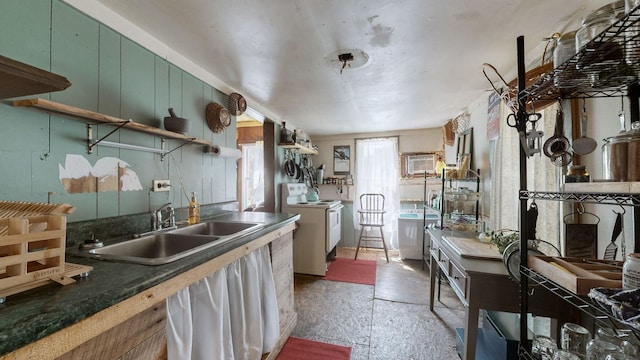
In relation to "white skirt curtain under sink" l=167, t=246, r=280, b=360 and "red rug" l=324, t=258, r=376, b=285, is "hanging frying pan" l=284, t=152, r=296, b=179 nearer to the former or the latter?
"red rug" l=324, t=258, r=376, b=285

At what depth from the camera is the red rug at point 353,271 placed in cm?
296

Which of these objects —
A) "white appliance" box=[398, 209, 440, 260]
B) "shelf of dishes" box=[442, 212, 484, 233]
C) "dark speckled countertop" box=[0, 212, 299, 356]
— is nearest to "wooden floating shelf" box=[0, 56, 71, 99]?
"dark speckled countertop" box=[0, 212, 299, 356]

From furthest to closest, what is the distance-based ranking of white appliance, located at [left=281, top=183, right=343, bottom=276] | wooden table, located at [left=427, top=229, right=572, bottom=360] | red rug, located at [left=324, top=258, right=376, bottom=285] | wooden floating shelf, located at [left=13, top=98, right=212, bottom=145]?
white appliance, located at [left=281, top=183, right=343, bottom=276] < red rug, located at [left=324, top=258, right=376, bottom=285] < wooden table, located at [left=427, top=229, right=572, bottom=360] < wooden floating shelf, located at [left=13, top=98, right=212, bottom=145]

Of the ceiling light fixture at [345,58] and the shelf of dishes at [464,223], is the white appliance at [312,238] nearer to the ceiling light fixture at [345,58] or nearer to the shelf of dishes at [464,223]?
the shelf of dishes at [464,223]

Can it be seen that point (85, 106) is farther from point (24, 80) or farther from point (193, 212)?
point (193, 212)

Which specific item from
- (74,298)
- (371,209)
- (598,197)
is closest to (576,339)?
(598,197)

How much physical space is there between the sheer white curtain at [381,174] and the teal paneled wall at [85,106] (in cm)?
309

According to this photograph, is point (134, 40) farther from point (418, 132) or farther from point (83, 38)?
point (418, 132)

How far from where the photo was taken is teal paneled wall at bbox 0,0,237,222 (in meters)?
0.92

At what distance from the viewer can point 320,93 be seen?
2.36 m

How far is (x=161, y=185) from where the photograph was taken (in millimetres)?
1520

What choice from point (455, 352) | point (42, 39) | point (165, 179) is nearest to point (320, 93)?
point (165, 179)

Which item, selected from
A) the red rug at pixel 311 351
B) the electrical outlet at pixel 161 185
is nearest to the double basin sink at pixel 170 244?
the electrical outlet at pixel 161 185

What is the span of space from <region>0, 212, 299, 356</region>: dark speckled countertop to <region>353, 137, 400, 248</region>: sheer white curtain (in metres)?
3.65
